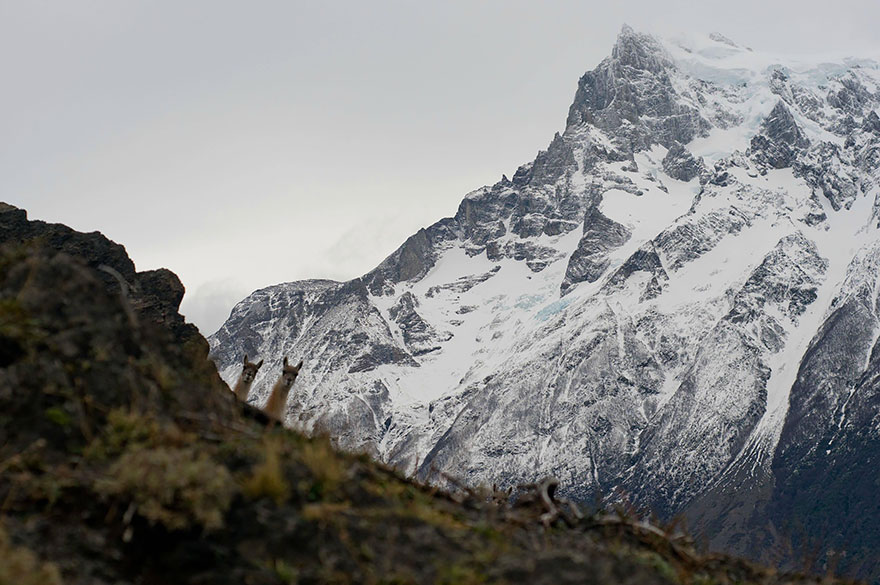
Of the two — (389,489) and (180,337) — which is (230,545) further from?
(180,337)

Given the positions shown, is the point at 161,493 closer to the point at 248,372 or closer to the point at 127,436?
the point at 127,436

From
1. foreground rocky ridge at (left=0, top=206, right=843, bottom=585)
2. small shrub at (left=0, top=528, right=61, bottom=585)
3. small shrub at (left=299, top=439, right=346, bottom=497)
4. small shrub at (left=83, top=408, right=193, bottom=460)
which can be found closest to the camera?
small shrub at (left=0, top=528, right=61, bottom=585)

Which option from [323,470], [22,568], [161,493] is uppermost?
[323,470]

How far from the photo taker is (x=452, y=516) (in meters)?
8.27

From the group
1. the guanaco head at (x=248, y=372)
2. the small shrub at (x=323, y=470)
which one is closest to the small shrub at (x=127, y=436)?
the small shrub at (x=323, y=470)

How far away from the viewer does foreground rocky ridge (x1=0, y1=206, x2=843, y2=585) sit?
611 centimetres

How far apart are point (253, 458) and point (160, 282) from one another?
15.3 metres

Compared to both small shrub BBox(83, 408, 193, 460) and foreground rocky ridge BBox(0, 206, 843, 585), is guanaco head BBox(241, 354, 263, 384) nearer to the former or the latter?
foreground rocky ridge BBox(0, 206, 843, 585)

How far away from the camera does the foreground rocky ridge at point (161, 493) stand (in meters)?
6.11

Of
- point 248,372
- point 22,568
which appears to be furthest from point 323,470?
point 248,372

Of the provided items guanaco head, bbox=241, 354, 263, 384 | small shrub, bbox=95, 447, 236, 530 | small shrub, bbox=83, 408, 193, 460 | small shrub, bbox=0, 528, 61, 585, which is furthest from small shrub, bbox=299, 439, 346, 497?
guanaco head, bbox=241, 354, 263, 384

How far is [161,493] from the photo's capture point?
6.19 meters

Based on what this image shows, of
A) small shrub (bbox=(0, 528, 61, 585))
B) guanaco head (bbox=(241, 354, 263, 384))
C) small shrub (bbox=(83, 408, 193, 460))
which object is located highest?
guanaco head (bbox=(241, 354, 263, 384))

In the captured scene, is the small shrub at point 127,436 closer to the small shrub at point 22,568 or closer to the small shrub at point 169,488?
the small shrub at point 169,488
